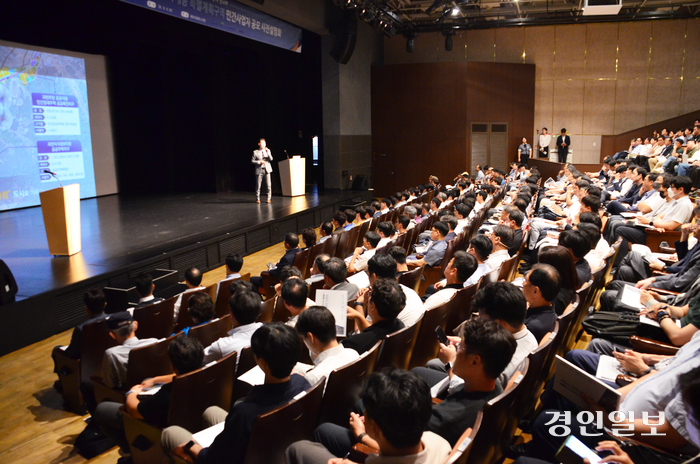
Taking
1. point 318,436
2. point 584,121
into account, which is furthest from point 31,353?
point 584,121

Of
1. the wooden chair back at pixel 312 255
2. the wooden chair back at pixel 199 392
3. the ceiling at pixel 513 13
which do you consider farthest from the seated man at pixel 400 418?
the ceiling at pixel 513 13

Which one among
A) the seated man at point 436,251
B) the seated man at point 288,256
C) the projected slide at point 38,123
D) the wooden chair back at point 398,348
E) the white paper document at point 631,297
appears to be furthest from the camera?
the projected slide at point 38,123

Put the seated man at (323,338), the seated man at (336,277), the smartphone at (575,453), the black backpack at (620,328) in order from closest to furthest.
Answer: the smartphone at (575,453) < the seated man at (323,338) < the black backpack at (620,328) < the seated man at (336,277)

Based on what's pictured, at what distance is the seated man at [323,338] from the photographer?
86.1 inches

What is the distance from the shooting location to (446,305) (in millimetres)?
2902

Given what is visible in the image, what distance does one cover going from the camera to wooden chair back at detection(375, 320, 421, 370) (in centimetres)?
236

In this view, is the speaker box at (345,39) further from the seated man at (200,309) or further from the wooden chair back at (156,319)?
Answer: the seated man at (200,309)

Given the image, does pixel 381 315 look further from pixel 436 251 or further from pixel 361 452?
pixel 436 251

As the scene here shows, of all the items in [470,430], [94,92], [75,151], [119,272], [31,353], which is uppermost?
[94,92]

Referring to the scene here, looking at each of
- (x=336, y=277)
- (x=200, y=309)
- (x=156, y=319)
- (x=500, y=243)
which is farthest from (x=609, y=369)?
(x=156, y=319)

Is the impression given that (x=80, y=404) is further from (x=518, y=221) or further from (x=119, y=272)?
(x=518, y=221)

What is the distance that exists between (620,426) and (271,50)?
10638 millimetres

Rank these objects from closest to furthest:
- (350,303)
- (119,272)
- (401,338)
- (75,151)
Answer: (401,338) < (350,303) < (119,272) < (75,151)

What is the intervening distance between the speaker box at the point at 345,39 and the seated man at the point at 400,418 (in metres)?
10.7
